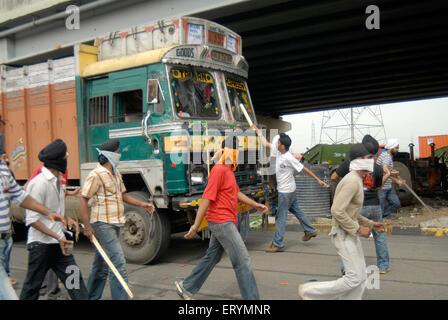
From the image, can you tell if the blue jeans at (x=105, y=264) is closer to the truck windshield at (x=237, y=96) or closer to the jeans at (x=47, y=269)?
the jeans at (x=47, y=269)

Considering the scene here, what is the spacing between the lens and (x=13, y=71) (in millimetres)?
8680

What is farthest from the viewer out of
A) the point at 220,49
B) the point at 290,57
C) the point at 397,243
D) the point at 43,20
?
the point at 290,57

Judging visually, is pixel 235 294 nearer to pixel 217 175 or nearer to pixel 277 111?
pixel 217 175

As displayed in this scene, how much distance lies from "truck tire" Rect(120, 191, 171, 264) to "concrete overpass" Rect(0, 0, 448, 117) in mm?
6089

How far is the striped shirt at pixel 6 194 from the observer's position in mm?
3393

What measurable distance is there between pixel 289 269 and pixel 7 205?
4.16 meters

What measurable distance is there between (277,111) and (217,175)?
24.7 metres

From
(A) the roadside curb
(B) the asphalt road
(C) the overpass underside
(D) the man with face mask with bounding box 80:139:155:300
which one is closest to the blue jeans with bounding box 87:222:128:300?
(D) the man with face mask with bounding box 80:139:155:300

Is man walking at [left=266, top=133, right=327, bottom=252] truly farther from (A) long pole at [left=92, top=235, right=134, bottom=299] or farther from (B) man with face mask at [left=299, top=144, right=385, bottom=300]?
(A) long pole at [left=92, top=235, right=134, bottom=299]

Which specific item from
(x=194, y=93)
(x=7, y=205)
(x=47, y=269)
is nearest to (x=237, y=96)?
(x=194, y=93)

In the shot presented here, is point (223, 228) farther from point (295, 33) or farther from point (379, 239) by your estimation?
point (295, 33)

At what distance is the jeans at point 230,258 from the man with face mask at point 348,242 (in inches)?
23.3

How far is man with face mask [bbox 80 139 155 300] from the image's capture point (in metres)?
4.44
